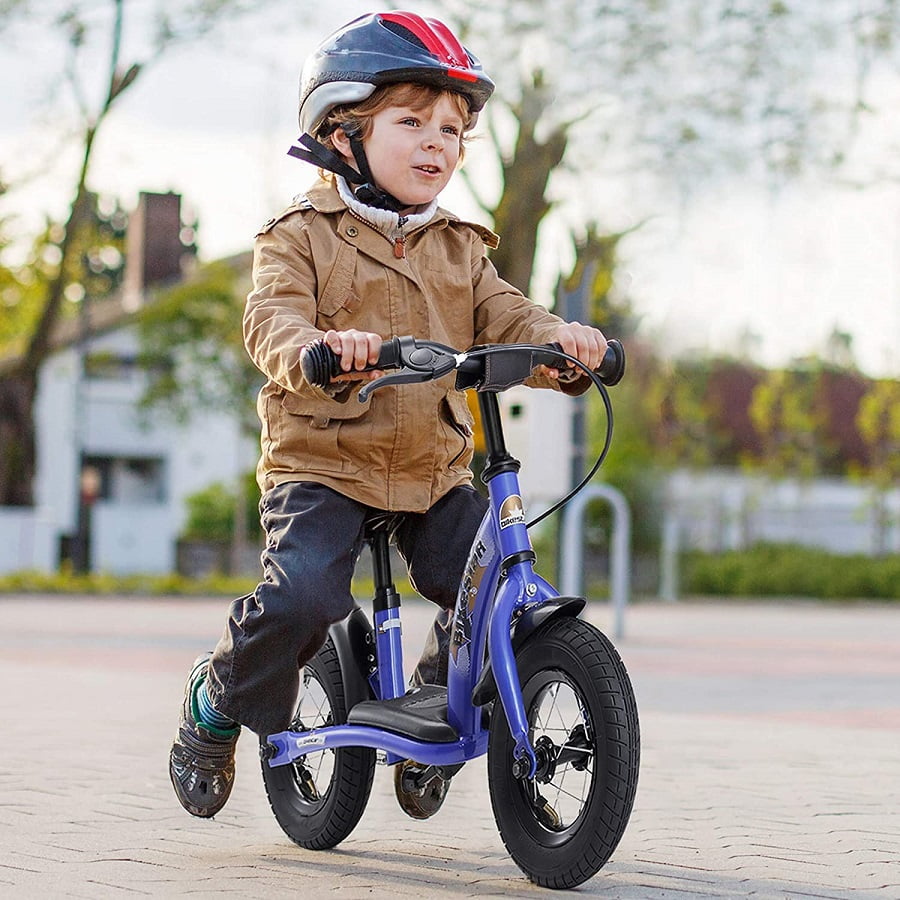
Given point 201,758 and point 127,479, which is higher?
point 201,758

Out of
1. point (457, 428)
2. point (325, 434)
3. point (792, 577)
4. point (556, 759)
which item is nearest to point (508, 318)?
point (457, 428)

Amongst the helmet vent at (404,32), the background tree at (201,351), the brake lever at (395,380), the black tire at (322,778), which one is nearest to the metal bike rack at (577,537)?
the black tire at (322,778)

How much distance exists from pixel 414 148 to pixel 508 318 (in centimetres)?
42

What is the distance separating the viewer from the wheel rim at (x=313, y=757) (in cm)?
411

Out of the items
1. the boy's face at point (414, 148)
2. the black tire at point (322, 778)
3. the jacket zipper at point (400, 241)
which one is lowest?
the black tire at point (322, 778)

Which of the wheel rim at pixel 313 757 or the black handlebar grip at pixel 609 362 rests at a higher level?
the black handlebar grip at pixel 609 362

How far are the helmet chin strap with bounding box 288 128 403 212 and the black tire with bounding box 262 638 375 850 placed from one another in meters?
1.03

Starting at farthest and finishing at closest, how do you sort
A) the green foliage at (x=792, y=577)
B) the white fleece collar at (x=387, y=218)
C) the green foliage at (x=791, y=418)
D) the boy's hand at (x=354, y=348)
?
1. the green foliage at (x=791, y=418)
2. the green foliage at (x=792, y=577)
3. the white fleece collar at (x=387, y=218)
4. the boy's hand at (x=354, y=348)

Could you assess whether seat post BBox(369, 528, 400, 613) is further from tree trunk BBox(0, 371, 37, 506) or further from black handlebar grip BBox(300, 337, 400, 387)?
tree trunk BBox(0, 371, 37, 506)

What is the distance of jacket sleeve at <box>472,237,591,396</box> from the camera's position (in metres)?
3.70

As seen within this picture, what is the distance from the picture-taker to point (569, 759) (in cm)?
341

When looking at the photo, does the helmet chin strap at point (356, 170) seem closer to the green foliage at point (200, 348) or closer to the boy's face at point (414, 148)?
the boy's face at point (414, 148)

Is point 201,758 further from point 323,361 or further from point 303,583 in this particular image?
point 323,361

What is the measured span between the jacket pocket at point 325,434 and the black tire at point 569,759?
21.9 inches
